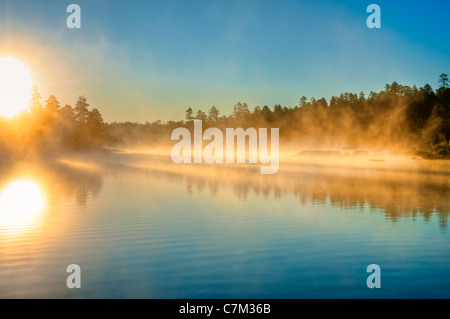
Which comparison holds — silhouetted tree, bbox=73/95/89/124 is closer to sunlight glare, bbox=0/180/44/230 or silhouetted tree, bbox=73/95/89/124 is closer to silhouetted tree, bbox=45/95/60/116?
silhouetted tree, bbox=45/95/60/116

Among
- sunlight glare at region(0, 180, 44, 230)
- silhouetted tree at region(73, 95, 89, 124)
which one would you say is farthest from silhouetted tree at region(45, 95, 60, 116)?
sunlight glare at region(0, 180, 44, 230)

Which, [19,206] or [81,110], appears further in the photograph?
[81,110]

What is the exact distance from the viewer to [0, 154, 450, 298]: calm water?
1262 centimetres

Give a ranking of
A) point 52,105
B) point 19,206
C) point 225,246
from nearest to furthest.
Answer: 1. point 225,246
2. point 19,206
3. point 52,105

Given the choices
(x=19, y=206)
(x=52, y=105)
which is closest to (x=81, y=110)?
(x=52, y=105)

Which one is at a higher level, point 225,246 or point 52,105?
point 52,105

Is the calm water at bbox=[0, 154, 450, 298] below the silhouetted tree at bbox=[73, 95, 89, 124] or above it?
below

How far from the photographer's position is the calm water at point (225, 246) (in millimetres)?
12617

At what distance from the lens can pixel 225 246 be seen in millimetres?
17703

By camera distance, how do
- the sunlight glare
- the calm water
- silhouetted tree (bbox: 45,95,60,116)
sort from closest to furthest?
1. the calm water
2. the sunlight glare
3. silhouetted tree (bbox: 45,95,60,116)

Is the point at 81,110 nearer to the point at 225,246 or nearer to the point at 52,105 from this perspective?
the point at 52,105

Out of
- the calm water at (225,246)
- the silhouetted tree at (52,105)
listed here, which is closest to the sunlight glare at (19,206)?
the calm water at (225,246)

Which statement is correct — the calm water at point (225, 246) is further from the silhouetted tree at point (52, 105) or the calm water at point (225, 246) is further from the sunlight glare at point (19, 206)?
the silhouetted tree at point (52, 105)
